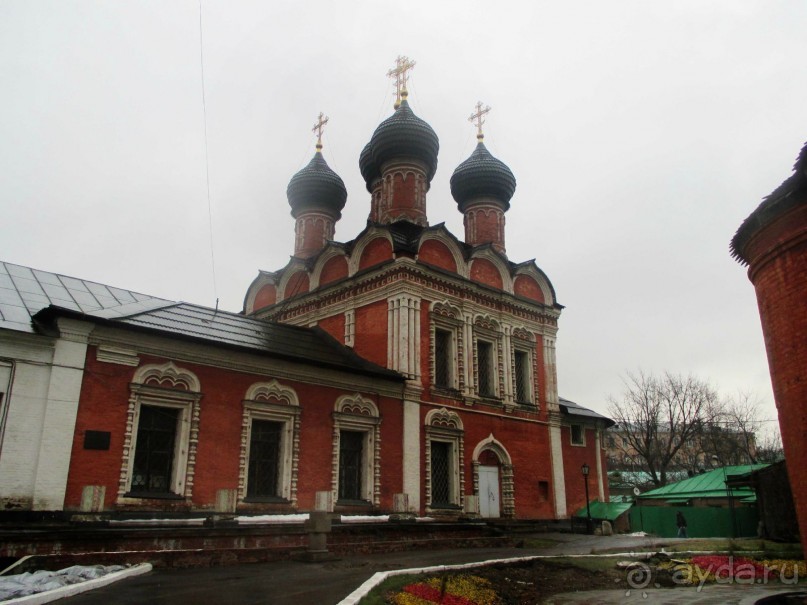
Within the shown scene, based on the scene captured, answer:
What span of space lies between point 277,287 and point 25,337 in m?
10.7

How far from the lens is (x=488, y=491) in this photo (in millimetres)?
18188

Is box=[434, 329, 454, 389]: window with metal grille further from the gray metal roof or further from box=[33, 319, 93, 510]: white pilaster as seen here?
box=[33, 319, 93, 510]: white pilaster

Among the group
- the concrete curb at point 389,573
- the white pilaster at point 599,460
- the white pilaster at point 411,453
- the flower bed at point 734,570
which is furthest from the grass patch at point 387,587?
the white pilaster at point 599,460

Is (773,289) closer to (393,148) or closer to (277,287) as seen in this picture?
(393,148)

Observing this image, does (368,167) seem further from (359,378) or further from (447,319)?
(359,378)

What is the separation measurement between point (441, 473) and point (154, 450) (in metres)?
7.66

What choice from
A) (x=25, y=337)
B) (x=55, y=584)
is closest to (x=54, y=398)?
(x=25, y=337)

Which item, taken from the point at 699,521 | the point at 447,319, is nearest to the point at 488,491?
the point at 447,319

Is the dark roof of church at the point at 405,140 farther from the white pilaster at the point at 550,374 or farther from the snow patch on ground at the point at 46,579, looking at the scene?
the snow patch on ground at the point at 46,579

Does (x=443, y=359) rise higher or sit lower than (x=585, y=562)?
higher

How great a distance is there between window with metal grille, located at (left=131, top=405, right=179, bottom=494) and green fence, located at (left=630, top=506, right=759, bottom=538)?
16.4m

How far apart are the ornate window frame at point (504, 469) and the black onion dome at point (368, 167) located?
9.30 meters

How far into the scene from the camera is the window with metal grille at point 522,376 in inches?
794

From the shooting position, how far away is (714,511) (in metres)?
22.0
